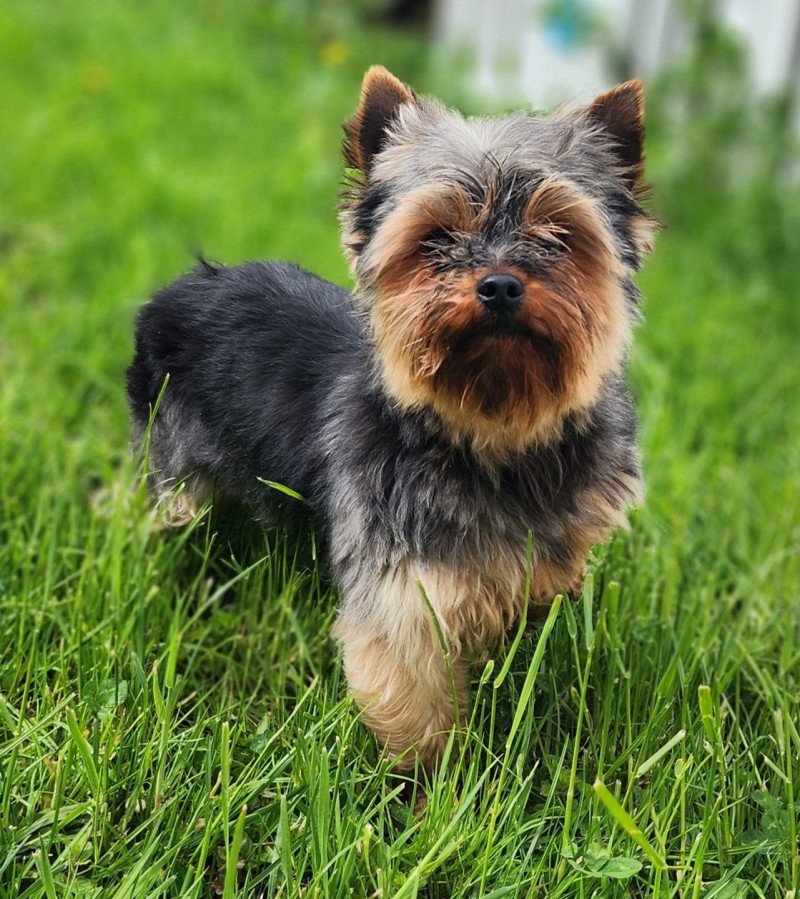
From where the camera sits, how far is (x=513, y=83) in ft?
30.6

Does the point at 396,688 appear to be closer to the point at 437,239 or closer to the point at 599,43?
the point at 437,239

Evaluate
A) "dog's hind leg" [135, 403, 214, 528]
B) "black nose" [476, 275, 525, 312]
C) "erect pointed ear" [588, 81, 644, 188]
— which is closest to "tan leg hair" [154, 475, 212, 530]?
"dog's hind leg" [135, 403, 214, 528]

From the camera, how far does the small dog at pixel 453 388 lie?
2451 mm

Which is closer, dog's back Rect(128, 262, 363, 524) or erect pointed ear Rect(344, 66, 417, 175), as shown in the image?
erect pointed ear Rect(344, 66, 417, 175)

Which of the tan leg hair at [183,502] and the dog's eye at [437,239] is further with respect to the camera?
the tan leg hair at [183,502]

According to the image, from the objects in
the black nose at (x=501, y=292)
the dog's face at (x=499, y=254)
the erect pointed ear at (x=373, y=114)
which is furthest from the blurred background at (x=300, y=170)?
the black nose at (x=501, y=292)

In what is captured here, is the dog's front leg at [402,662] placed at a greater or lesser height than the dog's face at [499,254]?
lesser

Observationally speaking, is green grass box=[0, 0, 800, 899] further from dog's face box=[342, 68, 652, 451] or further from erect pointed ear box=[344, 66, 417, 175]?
erect pointed ear box=[344, 66, 417, 175]

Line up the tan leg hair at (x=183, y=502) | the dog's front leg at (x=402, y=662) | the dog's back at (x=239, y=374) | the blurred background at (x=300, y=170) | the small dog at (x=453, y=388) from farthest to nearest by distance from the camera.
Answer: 1. the blurred background at (x=300, y=170)
2. the tan leg hair at (x=183, y=502)
3. the dog's back at (x=239, y=374)
4. the dog's front leg at (x=402, y=662)
5. the small dog at (x=453, y=388)

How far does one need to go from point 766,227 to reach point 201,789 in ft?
19.3

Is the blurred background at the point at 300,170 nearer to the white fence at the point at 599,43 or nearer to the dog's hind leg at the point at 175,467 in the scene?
the white fence at the point at 599,43

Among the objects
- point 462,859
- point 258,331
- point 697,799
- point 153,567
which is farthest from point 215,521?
point 697,799

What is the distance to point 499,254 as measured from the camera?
240 cm

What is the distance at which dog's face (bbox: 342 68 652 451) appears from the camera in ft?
7.94
